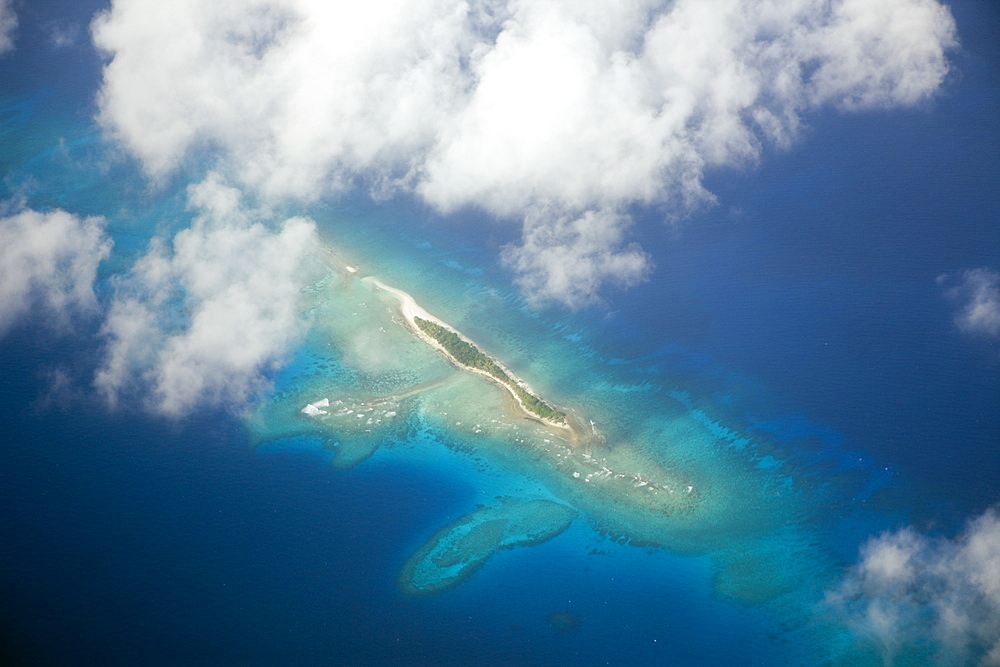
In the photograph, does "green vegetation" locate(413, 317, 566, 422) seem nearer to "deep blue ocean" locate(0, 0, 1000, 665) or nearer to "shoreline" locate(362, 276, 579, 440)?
"shoreline" locate(362, 276, 579, 440)

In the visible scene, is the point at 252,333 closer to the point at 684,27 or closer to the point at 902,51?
the point at 684,27

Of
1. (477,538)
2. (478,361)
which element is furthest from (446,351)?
(477,538)

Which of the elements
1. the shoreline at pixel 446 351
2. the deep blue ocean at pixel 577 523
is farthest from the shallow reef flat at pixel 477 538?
the shoreline at pixel 446 351

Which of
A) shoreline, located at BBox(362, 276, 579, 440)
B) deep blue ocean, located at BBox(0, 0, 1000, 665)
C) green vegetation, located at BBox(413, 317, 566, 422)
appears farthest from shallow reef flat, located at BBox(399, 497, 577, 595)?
green vegetation, located at BBox(413, 317, 566, 422)

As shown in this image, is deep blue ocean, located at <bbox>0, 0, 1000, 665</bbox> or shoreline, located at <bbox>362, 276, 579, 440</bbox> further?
shoreline, located at <bbox>362, 276, 579, 440</bbox>

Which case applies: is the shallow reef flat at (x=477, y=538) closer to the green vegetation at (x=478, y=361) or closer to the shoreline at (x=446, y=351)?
the shoreline at (x=446, y=351)

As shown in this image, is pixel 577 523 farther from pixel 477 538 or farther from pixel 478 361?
pixel 478 361
